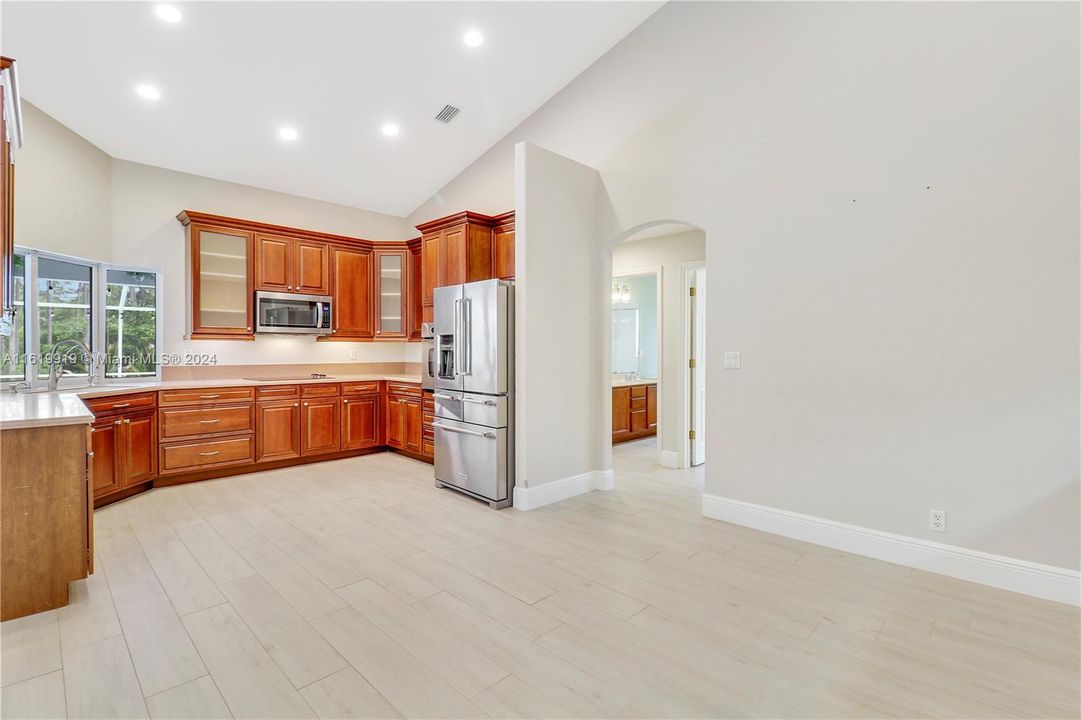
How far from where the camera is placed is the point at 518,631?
2281mm

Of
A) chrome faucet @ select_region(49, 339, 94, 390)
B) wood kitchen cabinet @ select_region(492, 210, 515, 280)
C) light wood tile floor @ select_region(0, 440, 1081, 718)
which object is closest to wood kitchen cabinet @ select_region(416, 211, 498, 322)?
wood kitchen cabinet @ select_region(492, 210, 515, 280)

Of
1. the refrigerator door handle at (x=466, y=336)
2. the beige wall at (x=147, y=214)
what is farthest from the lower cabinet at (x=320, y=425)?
the refrigerator door handle at (x=466, y=336)

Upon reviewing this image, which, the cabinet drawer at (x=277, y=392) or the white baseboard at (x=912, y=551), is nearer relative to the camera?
the white baseboard at (x=912, y=551)

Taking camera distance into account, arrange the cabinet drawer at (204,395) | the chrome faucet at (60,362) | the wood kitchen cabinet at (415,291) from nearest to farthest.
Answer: the chrome faucet at (60,362) < the cabinet drawer at (204,395) < the wood kitchen cabinet at (415,291)

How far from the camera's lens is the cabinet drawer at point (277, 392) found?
510 cm

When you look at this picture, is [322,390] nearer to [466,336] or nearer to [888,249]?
[466,336]

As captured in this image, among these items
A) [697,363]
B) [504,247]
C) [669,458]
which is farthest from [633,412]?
[504,247]

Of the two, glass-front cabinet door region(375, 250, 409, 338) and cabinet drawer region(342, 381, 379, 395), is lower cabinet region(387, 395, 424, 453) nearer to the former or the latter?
cabinet drawer region(342, 381, 379, 395)

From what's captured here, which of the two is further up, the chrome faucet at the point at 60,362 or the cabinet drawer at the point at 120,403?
the chrome faucet at the point at 60,362

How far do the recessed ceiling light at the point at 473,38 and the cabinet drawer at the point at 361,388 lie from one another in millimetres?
3601

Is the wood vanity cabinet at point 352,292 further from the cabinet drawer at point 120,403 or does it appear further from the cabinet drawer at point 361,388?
the cabinet drawer at point 120,403

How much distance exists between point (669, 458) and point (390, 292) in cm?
389

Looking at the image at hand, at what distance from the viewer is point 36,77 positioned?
372 centimetres

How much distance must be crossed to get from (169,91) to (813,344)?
17.5ft
